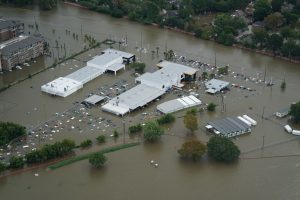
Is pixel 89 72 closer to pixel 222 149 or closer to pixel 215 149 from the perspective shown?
pixel 215 149

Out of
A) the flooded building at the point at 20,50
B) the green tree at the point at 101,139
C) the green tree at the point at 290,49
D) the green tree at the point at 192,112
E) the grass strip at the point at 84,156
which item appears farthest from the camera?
the green tree at the point at 290,49

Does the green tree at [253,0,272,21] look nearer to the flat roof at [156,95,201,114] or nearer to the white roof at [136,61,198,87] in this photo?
the white roof at [136,61,198,87]

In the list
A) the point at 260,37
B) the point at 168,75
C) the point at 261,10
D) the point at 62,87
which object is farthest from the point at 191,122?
the point at 261,10

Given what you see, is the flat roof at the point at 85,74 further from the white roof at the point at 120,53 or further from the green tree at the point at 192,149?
the green tree at the point at 192,149

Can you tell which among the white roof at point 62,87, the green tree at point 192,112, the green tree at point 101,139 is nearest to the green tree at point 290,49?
the green tree at point 192,112

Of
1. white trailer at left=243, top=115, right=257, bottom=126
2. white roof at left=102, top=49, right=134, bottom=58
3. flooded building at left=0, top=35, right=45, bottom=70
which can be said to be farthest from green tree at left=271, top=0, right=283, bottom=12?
flooded building at left=0, top=35, right=45, bottom=70

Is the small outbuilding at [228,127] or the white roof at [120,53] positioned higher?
the white roof at [120,53]

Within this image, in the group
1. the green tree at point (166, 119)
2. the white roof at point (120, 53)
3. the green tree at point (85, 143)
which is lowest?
the green tree at point (85, 143)
